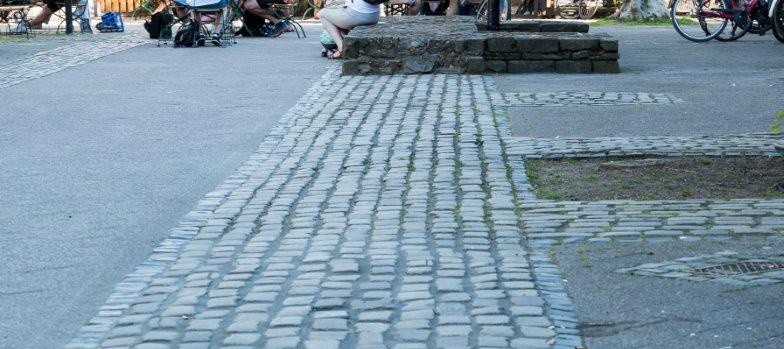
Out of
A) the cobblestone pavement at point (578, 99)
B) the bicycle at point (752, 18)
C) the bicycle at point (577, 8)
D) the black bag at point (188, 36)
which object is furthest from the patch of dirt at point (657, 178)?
the bicycle at point (577, 8)

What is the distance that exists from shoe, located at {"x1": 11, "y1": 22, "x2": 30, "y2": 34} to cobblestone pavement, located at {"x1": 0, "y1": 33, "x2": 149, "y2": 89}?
60.8 inches

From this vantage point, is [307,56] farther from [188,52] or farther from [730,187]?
[730,187]

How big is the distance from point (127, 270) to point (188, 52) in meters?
13.9

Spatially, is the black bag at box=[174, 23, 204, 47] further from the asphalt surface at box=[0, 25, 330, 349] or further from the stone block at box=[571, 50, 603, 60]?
the stone block at box=[571, 50, 603, 60]

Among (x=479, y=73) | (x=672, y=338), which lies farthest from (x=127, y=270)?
(x=479, y=73)

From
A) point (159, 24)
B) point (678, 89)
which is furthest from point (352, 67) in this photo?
point (159, 24)

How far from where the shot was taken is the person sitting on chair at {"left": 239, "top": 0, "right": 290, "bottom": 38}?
23.1 metres

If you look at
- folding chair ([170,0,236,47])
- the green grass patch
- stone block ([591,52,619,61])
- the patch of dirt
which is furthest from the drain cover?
the green grass patch

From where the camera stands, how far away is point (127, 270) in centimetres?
607

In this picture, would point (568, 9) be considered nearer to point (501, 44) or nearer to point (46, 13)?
point (46, 13)

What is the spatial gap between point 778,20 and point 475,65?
5.51 m

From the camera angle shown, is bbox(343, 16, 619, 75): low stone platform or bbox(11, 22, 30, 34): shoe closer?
bbox(343, 16, 619, 75): low stone platform

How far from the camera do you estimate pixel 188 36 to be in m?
20.5

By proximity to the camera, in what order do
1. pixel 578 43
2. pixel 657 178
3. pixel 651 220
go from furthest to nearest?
pixel 578 43 → pixel 657 178 → pixel 651 220
